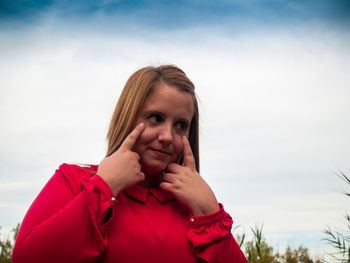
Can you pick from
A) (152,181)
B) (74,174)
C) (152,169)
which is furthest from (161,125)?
(74,174)

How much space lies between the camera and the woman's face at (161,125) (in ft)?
7.66

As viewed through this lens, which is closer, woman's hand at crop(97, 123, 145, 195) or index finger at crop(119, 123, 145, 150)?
woman's hand at crop(97, 123, 145, 195)

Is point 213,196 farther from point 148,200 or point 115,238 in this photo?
point 115,238

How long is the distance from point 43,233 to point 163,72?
4.14 ft

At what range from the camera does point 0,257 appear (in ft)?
16.2

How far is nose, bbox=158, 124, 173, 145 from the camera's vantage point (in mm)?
2307

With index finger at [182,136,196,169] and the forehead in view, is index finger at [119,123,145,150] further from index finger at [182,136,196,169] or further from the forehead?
index finger at [182,136,196,169]

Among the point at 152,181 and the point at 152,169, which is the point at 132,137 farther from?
the point at 152,181

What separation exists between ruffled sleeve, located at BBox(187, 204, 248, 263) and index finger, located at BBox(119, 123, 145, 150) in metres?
0.53

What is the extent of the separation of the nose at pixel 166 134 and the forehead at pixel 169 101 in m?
0.09

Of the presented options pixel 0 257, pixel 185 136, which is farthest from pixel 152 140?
pixel 0 257

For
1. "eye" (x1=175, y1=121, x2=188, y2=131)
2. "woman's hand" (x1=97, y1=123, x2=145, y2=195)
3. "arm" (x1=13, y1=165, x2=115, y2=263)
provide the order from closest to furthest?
"arm" (x1=13, y1=165, x2=115, y2=263) < "woman's hand" (x1=97, y1=123, x2=145, y2=195) < "eye" (x1=175, y1=121, x2=188, y2=131)

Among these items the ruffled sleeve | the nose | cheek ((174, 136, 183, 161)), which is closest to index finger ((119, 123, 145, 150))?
the nose

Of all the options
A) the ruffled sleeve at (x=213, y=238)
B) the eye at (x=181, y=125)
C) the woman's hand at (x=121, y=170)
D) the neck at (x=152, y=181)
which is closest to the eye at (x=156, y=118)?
the eye at (x=181, y=125)
